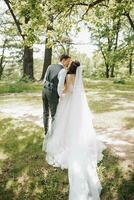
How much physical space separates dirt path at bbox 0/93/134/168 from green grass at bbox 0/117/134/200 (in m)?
0.48

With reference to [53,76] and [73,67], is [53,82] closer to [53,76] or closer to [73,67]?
[53,76]

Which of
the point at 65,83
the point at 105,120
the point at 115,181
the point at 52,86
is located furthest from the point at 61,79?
the point at 105,120

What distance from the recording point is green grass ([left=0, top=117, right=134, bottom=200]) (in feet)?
27.3

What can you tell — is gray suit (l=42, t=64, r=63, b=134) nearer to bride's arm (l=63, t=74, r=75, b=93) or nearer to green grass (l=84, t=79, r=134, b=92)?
bride's arm (l=63, t=74, r=75, b=93)

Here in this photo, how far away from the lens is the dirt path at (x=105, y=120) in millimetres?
9894

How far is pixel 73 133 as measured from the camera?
389 inches

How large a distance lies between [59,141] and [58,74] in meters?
1.89

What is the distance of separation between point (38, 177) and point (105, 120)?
4752 millimetres

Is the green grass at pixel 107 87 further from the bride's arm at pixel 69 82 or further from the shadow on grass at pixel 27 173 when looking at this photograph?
the bride's arm at pixel 69 82

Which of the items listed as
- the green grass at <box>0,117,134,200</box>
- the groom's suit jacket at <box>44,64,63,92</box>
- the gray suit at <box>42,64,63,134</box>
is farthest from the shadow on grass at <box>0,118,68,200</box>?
the groom's suit jacket at <box>44,64,63,92</box>

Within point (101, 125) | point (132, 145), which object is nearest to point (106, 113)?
point (101, 125)

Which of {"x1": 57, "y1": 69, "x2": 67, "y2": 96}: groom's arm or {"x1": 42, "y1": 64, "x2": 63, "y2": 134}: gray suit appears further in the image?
{"x1": 42, "y1": 64, "x2": 63, "y2": 134}: gray suit

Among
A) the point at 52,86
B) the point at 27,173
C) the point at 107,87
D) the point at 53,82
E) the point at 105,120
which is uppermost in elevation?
the point at 53,82

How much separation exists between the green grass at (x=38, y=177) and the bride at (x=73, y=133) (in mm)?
278
